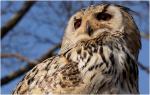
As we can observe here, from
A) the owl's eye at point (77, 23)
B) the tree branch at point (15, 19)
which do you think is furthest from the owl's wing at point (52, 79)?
the tree branch at point (15, 19)

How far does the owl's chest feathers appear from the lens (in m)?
2.93

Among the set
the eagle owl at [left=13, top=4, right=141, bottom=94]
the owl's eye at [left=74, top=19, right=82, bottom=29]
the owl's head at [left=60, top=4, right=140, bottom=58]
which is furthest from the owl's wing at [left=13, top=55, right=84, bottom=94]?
the owl's eye at [left=74, top=19, right=82, bottom=29]

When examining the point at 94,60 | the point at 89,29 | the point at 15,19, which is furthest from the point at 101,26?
the point at 15,19

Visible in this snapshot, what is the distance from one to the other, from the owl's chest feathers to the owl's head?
0.50 feet

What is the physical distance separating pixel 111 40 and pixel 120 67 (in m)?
0.26

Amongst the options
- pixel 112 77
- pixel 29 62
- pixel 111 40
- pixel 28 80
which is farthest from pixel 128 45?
pixel 29 62

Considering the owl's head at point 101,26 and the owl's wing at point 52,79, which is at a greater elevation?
the owl's head at point 101,26

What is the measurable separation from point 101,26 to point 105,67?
47cm

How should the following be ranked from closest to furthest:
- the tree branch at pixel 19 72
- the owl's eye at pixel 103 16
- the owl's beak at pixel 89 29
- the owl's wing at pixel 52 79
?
the owl's wing at pixel 52 79
the owl's beak at pixel 89 29
the owl's eye at pixel 103 16
the tree branch at pixel 19 72

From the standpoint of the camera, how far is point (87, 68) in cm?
299

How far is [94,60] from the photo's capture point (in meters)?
3.07

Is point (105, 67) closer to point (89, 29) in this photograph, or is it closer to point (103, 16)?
point (89, 29)

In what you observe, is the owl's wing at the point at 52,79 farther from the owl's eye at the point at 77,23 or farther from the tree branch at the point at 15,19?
the tree branch at the point at 15,19

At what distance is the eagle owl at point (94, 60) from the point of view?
115 inches
